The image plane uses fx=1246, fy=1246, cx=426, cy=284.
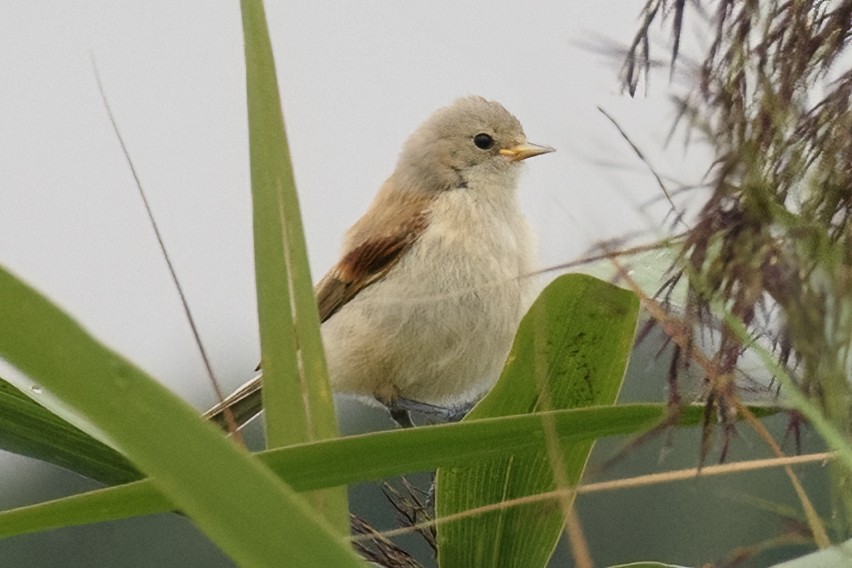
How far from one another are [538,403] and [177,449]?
1.19ft

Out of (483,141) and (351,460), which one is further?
(483,141)

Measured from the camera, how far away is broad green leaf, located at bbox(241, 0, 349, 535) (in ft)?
1.96

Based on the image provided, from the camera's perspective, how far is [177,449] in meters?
0.44

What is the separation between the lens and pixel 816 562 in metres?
0.53

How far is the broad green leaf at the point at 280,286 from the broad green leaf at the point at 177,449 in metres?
0.16

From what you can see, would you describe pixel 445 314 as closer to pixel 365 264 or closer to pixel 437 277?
pixel 437 277

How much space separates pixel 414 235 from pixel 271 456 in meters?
1.08

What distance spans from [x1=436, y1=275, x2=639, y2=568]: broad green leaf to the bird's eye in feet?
3.13

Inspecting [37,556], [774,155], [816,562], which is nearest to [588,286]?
[774,155]

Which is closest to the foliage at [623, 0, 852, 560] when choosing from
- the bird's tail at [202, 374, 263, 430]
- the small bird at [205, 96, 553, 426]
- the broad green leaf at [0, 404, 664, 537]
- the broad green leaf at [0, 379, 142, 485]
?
the broad green leaf at [0, 404, 664, 537]

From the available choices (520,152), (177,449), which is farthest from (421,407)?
(177,449)

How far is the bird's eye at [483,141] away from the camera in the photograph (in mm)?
1742

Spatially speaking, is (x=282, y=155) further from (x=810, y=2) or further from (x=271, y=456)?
(x=810, y=2)

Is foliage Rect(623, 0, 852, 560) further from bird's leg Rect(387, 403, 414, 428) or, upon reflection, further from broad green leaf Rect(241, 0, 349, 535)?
bird's leg Rect(387, 403, 414, 428)
